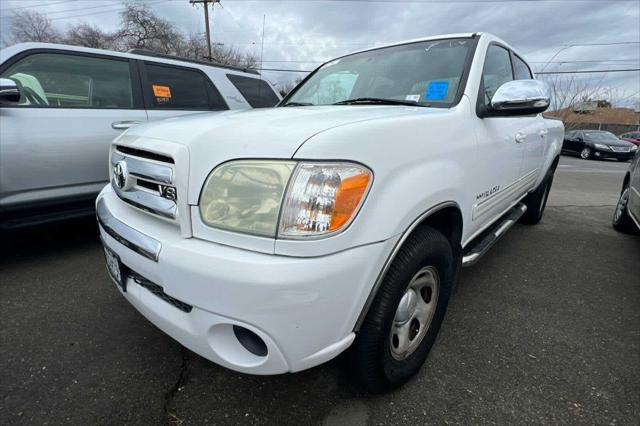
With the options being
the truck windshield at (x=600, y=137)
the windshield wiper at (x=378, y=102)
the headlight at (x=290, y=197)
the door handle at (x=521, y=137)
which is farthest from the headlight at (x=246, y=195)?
the truck windshield at (x=600, y=137)

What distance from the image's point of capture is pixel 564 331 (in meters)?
2.33

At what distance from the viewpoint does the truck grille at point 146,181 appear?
144 cm

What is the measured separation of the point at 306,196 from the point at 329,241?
0.17 m

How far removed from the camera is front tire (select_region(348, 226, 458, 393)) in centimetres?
143

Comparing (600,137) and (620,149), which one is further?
(600,137)

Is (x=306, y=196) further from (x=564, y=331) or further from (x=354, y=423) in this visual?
(x=564, y=331)

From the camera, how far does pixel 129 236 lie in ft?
5.03

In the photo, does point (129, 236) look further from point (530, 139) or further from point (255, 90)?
point (255, 90)

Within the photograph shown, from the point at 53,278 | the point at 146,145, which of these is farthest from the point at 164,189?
the point at 53,278

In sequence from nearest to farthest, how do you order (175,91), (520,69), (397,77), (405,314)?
(405,314)
(397,77)
(520,69)
(175,91)

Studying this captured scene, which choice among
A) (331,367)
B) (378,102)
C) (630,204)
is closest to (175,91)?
(378,102)

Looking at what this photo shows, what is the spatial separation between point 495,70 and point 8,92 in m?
3.48

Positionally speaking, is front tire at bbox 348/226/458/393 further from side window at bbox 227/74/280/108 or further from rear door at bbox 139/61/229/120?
side window at bbox 227/74/280/108

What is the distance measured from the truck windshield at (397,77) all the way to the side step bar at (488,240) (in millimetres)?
908
